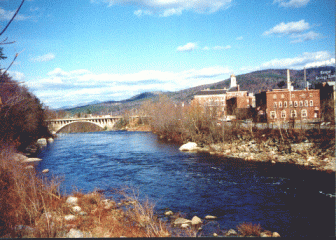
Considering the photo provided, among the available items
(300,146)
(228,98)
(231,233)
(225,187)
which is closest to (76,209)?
(231,233)

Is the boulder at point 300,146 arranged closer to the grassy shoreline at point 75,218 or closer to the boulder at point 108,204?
the grassy shoreline at point 75,218

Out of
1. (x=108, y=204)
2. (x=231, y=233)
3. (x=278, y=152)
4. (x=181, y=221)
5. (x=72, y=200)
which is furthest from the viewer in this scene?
(x=278, y=152)

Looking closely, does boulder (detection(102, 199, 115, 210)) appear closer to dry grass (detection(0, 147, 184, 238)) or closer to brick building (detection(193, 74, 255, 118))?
dry grass (detection(0, 147, 184, 238))

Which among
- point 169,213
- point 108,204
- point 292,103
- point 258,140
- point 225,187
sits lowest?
point 225,187

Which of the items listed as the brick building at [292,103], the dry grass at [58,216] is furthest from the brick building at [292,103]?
the dry grass at [58,216]

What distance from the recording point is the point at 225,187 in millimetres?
16031

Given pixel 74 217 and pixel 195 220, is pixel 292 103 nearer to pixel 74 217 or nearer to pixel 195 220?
pixel 195 220

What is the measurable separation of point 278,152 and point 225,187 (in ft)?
42.6

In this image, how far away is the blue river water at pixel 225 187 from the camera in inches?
449

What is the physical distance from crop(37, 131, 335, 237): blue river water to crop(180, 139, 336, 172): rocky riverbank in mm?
1826

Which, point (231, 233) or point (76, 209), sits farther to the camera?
point (76, 209)

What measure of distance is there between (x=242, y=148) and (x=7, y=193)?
24.3 meters

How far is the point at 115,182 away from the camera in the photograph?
1767 centimetres

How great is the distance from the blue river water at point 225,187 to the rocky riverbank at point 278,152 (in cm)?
183
